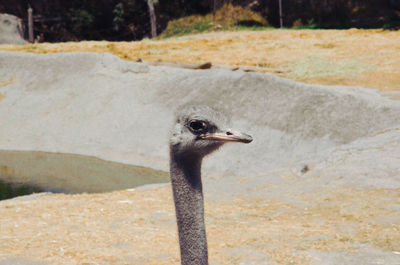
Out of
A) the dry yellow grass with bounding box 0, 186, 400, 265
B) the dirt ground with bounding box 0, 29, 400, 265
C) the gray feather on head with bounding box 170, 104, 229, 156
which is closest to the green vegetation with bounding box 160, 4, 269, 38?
the dirt ground with bounding box 0, 29, 400, 265

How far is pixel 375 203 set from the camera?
639cm

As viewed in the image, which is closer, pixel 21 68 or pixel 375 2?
pixel 21 68

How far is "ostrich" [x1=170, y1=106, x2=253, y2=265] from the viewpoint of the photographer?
120 inches

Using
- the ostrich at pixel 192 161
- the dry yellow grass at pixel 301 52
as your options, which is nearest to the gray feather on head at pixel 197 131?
the ostrich at pixel 192 161

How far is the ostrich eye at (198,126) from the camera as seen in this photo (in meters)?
3.06

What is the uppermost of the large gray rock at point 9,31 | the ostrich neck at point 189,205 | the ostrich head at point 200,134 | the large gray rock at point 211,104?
the ostrich head at point 200,134

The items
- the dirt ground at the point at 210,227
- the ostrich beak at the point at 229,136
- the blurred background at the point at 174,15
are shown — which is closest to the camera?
the ostrich beak at the point at 229,136

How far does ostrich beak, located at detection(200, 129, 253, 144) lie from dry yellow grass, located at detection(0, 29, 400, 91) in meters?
9.68

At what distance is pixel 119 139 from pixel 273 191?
5.69m

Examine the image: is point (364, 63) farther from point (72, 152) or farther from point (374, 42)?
point (72, 152)

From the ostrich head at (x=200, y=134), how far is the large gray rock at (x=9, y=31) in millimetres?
22641

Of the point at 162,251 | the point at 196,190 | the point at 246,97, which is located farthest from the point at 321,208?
the point at 246,97

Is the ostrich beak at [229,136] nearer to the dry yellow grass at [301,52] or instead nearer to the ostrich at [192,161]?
the ostrich at [192,161]

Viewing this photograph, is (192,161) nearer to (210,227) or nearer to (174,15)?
(210,227)
